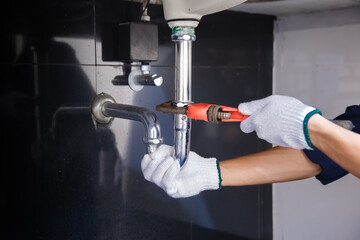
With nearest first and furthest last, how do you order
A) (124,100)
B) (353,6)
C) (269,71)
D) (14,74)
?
(14,74) → (124,100) → (353,6) → (269,71)

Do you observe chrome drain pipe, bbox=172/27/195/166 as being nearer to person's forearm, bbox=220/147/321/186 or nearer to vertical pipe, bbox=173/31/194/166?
vertical pipe, bbox=173/31/194/166

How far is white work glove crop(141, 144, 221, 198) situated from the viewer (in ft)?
2.89

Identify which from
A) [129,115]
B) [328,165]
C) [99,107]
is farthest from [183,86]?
[328,165]

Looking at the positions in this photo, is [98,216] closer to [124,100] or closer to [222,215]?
[124,100]

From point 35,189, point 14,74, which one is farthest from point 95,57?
point 35,189

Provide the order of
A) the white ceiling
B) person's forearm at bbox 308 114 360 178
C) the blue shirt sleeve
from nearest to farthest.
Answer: person's forearm at bbox 308 114 360 178
the blue shirt sleeve
the white ceiling

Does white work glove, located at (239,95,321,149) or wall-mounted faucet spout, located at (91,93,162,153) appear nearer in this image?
white work glove, located at (239,95,321,149)

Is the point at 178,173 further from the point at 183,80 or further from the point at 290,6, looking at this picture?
the point at 290,6

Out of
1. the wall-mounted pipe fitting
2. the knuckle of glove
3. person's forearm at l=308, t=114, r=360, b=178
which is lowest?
the knuckle of glove

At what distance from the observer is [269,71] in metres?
1.58

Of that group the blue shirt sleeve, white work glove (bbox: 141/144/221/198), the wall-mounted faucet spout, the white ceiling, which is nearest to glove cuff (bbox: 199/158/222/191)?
white work glove (bbox: 141/144/221/198)

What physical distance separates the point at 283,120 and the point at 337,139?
99mm

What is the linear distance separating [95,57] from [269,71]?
76 centimetres

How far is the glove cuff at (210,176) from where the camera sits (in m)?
0.94
